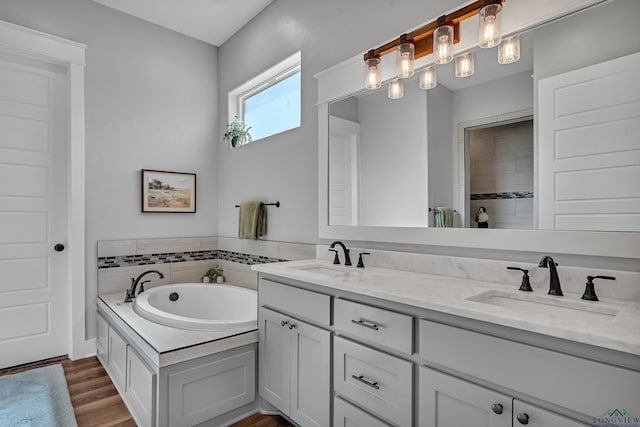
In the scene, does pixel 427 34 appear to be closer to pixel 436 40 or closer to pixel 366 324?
pixel 436 40

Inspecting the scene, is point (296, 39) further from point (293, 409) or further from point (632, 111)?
point (293, 409)

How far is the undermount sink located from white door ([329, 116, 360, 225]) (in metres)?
1.02

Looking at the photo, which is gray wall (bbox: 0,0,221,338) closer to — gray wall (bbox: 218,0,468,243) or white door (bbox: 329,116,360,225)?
gray wall (bbox: 218,0,468,243)

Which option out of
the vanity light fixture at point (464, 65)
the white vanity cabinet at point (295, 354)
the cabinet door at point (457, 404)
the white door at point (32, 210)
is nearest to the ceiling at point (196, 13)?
the white door at point (32, 210)

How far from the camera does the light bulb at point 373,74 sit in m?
2.05

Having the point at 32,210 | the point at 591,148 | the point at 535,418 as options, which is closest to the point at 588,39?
the point at 591,148

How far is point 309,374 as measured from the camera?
1.77 meters

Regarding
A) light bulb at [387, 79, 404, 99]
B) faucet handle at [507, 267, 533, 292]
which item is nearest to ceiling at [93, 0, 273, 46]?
light bulb at [387, 79, 404, 99]

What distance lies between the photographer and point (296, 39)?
2785 mm

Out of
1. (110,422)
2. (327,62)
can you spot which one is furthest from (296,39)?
(110,422)

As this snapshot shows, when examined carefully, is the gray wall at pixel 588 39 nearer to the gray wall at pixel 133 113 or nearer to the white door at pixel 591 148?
the white door at pixel 591 148

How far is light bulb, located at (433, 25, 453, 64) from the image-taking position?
172cm

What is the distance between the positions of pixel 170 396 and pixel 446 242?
63.6 inches

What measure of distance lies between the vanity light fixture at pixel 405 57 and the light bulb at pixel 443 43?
0.48 ft
